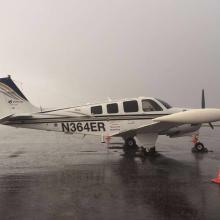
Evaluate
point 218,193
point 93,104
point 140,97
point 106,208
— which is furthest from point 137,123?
point 106,208

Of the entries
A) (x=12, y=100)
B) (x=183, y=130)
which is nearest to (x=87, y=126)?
(x=12, y=100)

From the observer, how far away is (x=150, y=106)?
15.3 m

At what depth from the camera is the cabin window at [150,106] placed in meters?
15.3

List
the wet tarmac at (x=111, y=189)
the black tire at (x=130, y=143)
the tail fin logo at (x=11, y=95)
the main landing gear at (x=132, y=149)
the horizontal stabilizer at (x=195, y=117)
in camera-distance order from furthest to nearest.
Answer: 1. the black tire at (x=130, y=143)
2. the tail fin logo at (x=11, y=95)
3. the main landing gear at (x=132, y=149)
4. the horizontal stabilizer at (x=195, y=117)
5. the wet tarmac at (x=111, y=189)

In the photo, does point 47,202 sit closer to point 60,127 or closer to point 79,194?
point 79,194

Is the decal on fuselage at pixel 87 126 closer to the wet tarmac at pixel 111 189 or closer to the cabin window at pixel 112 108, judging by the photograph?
the cabin window at pixel 112 108

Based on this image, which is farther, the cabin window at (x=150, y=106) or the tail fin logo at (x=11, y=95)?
the tail fin logo at (x=11, y=95)

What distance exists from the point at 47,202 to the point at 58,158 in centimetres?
765

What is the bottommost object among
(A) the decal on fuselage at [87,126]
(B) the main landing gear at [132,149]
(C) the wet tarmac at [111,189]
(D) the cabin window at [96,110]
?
(C) the wet tarmac at [111,189]

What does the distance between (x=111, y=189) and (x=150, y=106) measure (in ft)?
24.5

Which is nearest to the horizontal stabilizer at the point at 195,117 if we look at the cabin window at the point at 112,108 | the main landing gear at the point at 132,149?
the cabin window at the point at 112,108

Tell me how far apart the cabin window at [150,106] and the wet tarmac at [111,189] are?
9.17ft

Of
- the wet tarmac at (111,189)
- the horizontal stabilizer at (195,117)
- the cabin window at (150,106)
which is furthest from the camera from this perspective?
the cabin window at (150,106)

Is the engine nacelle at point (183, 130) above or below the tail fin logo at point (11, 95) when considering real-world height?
below
